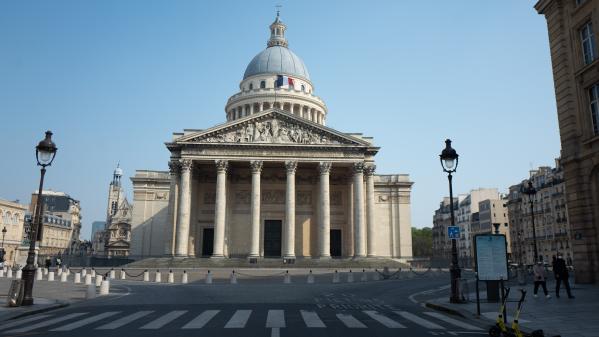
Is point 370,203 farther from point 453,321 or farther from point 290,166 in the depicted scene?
point 453,321

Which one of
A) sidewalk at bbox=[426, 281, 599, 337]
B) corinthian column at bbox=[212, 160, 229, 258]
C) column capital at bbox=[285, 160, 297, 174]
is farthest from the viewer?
column capital at bbox=[285, 160, 297, 174]

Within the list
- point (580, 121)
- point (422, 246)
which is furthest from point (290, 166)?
point (422, 246)

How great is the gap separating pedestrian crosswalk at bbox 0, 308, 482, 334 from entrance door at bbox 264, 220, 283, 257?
41.2m

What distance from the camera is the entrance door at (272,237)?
56.3 meters

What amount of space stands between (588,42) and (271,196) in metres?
40.1

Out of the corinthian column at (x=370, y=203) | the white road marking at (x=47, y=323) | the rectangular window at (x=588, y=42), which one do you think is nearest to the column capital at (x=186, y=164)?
the corinthian column at (x=370, y=203)

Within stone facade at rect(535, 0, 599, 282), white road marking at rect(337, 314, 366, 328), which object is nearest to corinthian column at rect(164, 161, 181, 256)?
stone facade at rect(535, 0, 599, 282)

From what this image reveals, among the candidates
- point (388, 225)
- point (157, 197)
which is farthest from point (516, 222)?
point (157, 197)

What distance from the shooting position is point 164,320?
12.8m

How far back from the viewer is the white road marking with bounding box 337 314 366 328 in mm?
11969

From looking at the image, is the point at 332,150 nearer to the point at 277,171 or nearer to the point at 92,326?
the point at 277,171

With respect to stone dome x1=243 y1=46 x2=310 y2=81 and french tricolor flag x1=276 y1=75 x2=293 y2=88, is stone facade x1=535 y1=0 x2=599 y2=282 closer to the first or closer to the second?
french tricolor flag x1=276 y1=75 x2=293 y2=88

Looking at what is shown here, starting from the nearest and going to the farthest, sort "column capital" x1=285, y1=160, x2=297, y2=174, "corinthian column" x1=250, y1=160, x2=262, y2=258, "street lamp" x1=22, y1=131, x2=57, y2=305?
"street lamp" x1=22, y1=131, x2=57, y2=305
"corinthian column" x1=250, y1=160, x2=262, y2=258
"column capital" x1=285, y1=160, x2=297, y2=174

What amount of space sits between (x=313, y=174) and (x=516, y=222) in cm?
4771
